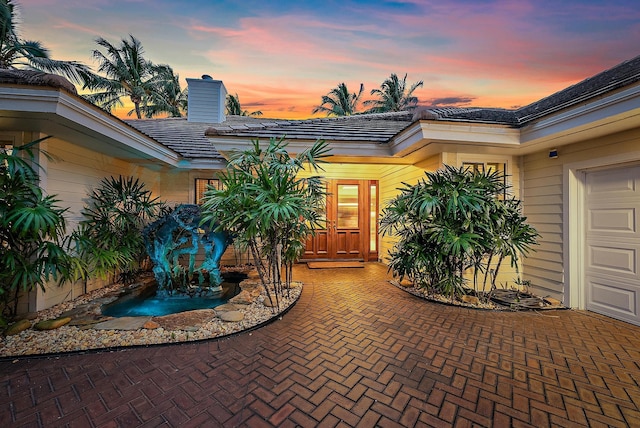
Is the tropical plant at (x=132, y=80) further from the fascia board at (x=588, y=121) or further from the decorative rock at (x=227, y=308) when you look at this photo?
the fascia board at (x=588, y=121)

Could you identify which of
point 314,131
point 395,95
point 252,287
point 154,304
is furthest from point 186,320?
point 395,95

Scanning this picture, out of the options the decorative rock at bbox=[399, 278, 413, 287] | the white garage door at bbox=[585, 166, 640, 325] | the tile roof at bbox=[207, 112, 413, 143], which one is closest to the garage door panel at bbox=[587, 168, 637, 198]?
the white garage door at bbox=[585, 166, 640, 325]

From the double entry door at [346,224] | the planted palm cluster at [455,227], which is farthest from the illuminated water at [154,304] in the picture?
the planted palm cluster at [455,227]

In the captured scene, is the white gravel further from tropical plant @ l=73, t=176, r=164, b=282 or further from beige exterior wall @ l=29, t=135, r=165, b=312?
tropical plant @ l=73, t=176, r=164, b=282

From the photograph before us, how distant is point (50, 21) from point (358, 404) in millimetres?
10746

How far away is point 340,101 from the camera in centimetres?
1961

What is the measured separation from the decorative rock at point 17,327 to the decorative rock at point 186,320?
1.46m

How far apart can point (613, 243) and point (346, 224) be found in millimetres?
5313

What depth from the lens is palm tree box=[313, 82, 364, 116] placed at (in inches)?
760

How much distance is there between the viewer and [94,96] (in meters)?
16.2

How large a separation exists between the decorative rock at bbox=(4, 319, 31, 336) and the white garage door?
7921mm

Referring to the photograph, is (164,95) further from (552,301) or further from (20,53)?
(552,301)

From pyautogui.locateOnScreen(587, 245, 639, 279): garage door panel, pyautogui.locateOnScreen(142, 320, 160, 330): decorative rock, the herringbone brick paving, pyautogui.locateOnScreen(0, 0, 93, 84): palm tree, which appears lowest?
the herringbone brick paving

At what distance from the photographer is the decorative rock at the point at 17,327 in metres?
2.99
